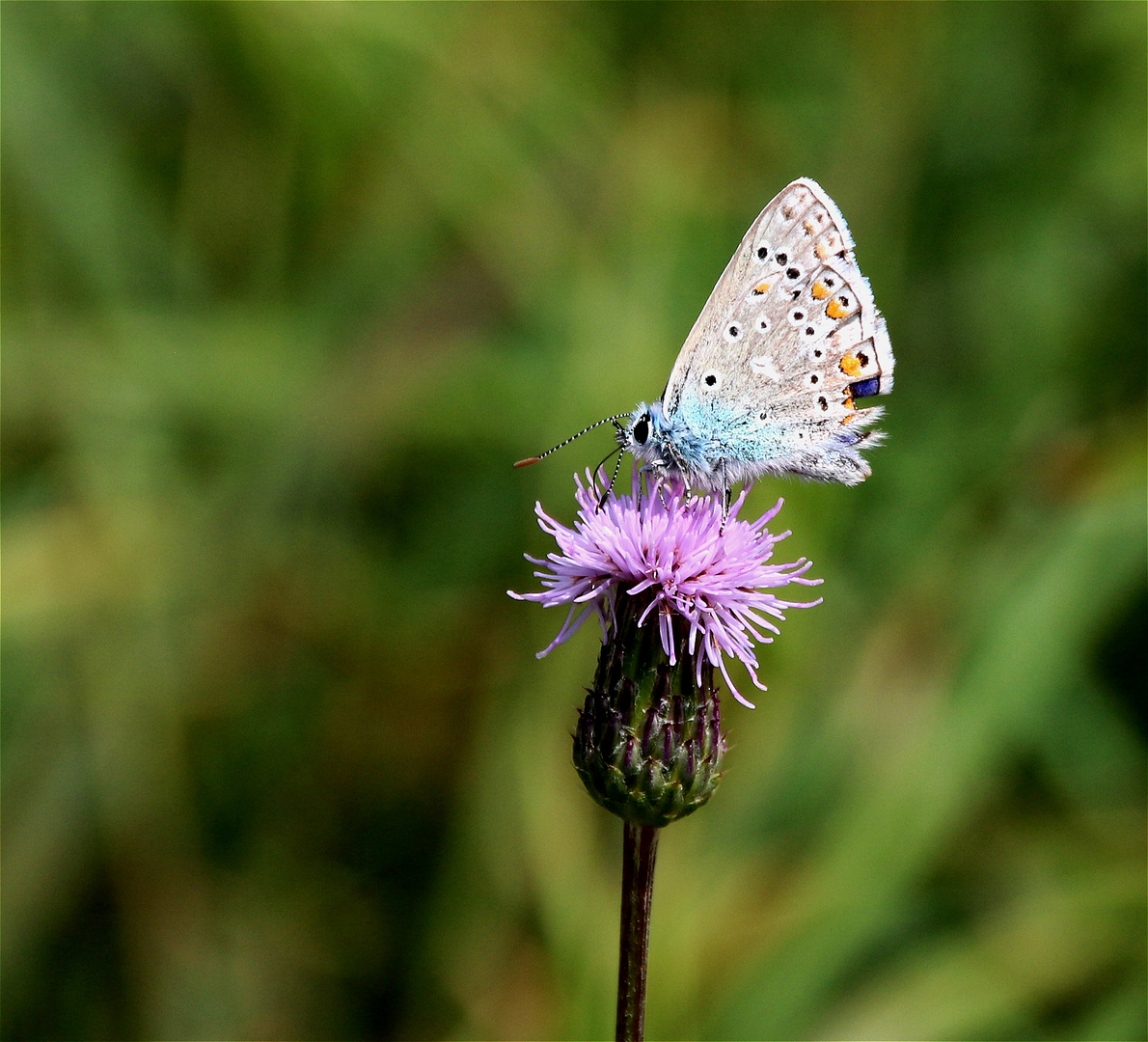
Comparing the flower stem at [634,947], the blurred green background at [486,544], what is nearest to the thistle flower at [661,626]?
the flower stem at [634,947]

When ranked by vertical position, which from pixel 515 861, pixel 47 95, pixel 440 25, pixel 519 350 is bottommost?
pixel 515 861

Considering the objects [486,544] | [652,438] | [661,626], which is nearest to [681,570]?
[661,626]

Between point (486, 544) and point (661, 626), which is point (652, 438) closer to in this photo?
point (661, 626)

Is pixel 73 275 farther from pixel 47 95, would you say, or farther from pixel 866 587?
pixel 866 587

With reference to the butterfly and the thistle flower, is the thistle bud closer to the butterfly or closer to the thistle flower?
the thistle flower

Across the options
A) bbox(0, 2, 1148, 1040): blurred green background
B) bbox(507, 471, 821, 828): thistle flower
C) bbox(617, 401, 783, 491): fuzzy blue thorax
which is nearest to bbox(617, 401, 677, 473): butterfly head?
bbox(617, 401, 783, 491): fuzzy blue thorax

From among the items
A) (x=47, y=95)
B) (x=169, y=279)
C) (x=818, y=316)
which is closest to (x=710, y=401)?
(x=818, y=316)

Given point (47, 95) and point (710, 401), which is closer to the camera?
point (710, 401)
